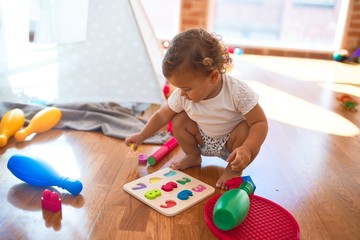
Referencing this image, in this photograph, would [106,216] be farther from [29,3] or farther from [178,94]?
[29,3]

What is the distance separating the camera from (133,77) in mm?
1402

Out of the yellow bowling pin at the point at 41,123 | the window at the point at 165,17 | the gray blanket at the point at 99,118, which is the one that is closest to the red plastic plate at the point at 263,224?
the gray blanket at the point at 99,118

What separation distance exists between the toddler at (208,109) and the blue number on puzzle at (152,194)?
0.15m

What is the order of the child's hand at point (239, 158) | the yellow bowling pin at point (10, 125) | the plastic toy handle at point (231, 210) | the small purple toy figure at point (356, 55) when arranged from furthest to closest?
1. the small purple toy figure at point (356, 55)
2. the yellow bowling pin at point (10, 125)
3. the child's hand at point (239, 158)
4. the plastic toy handle at point (231, 210)

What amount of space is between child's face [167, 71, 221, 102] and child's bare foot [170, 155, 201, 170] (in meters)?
0.20

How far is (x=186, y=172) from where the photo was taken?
3.19 ft

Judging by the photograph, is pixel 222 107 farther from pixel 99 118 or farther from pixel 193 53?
pixel 99 118

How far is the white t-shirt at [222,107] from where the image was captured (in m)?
0.87

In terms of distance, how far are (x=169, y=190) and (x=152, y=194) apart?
0.16ft

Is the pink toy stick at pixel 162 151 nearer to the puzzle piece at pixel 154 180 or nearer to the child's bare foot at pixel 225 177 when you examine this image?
the puzzle piece at pixel 154 180

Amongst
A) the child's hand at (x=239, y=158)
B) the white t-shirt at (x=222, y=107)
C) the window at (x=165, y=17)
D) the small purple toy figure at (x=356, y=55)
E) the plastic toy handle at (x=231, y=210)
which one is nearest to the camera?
the plastic toy handle at (x=231, y=210)

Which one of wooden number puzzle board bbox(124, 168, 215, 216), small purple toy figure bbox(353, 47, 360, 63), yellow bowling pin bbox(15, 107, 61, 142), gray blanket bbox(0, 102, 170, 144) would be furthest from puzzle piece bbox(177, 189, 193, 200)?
small purple toy figure bbox(353, 47, 360, 63)

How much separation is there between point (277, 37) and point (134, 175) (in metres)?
2.80

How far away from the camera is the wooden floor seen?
2.36ft
